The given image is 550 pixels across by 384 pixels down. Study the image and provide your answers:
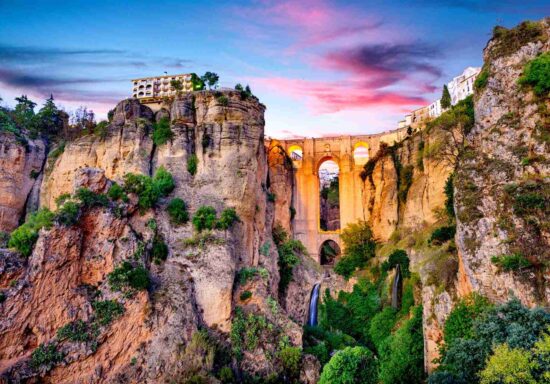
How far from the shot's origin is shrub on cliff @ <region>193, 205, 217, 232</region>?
108 ft

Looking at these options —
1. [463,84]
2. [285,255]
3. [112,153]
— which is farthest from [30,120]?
[463,84]

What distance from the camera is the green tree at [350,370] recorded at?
25203 millimetres

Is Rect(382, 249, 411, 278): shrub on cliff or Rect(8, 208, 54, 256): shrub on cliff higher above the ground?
Rect(8, 208, 54, 256): shrub on cliff

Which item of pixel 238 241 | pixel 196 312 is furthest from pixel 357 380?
pixel 238 241

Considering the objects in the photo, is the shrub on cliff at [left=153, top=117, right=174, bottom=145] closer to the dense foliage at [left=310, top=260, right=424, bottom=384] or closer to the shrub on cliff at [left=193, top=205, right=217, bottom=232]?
the shrub on cliff at [left=193, top=205, right=217, bottom=232]

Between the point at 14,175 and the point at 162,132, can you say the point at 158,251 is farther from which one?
the point at 14,175

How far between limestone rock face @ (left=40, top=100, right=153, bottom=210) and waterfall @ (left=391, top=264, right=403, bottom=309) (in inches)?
919

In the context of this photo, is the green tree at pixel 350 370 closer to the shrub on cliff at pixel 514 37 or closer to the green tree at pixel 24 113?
the shrub on cliff at pixel 514 37

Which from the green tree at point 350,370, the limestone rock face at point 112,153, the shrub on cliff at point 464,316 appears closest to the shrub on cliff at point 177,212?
the limestone rock face at point 112,153

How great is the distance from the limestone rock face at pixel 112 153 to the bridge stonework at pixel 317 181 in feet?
69.4

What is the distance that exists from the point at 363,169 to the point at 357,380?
29.7 meters

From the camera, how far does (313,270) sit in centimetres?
4322

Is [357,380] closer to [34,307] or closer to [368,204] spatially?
[34,307]

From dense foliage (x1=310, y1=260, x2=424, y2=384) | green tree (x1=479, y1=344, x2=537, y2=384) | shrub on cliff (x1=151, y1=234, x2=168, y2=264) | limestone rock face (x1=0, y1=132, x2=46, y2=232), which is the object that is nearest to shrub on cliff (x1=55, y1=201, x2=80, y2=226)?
shrub on cliff (x1=151, y1=234, x2=168, y2=264)
